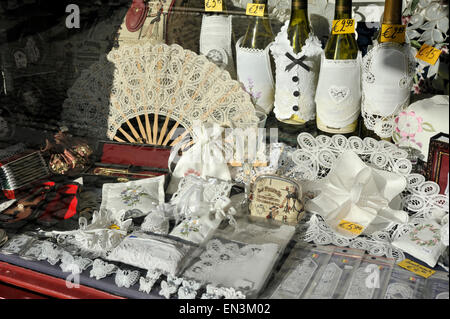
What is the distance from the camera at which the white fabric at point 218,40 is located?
138cm

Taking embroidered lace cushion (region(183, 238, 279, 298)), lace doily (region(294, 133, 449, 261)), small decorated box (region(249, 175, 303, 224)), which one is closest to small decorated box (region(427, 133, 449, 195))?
lace doily (region(294, 133, 449, 261))

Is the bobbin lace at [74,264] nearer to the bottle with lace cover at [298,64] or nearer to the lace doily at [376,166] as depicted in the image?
the lace doily at [376,166]

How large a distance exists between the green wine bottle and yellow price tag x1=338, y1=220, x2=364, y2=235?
592 mm

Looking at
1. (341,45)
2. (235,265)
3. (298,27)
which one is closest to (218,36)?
(298,27)

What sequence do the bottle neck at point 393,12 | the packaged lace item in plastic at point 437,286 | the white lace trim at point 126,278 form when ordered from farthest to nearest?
the bottle neck at point 393,12 < the white lace trim at point 126,278 < the packaged lace item in plastic at point 437,286

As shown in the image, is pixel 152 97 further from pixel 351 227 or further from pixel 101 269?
pixel 351 227

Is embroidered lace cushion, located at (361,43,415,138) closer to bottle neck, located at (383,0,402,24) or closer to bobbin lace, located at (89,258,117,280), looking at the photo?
bottle neck, located at (383,0,402,24)

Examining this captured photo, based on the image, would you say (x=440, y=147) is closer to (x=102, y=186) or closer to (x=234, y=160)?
(x=234, y=160)

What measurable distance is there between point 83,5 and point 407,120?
1070 mm

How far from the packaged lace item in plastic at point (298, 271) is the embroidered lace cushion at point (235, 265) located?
3 centimetres

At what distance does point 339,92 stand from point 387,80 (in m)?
0.13

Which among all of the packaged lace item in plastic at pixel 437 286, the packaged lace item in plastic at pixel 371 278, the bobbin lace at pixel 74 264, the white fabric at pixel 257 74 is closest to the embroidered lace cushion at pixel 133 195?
the bobbin lace at pixel 74 264

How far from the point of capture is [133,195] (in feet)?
4.47

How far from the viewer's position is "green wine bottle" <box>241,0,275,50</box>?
1347mm
